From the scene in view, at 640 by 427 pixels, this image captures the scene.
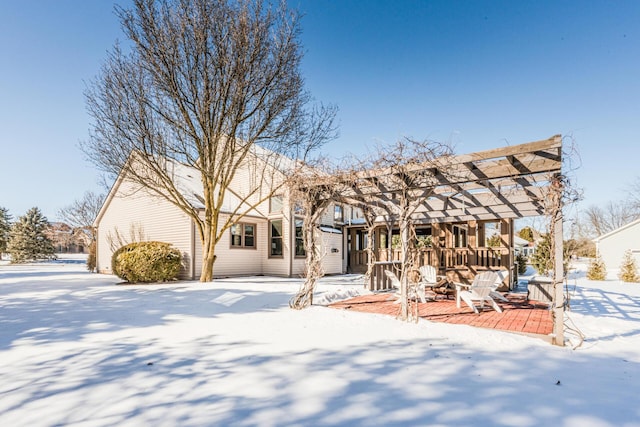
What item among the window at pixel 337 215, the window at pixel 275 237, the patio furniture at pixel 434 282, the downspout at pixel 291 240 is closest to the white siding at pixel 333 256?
the window at pixel 337 215

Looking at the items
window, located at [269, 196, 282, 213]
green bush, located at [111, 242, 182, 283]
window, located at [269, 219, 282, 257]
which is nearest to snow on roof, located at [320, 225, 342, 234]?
window, located at [269, 219, 282, 257]

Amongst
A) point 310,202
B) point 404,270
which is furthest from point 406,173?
point 310,202

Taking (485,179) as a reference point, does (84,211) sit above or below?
above

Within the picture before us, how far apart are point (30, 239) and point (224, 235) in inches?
1061

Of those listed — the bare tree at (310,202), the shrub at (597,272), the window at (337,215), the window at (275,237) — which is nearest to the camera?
the bare tree at (310,202)

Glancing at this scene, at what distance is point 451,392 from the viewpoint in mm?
3094

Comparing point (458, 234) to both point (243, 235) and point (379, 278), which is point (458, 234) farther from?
point (243, 235)

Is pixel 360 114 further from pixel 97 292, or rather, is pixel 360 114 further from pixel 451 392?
pixel 451 392

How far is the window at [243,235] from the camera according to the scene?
1476cm

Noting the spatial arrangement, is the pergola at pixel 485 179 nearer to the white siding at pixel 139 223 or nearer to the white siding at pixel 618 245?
the white siding at pixel 139 223

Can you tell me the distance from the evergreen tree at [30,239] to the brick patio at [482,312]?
112 feet

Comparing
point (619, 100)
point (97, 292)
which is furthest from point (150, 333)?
point (619, 100)

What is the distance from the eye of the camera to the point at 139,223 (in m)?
15.4

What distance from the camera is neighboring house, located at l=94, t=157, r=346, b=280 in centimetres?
1362
